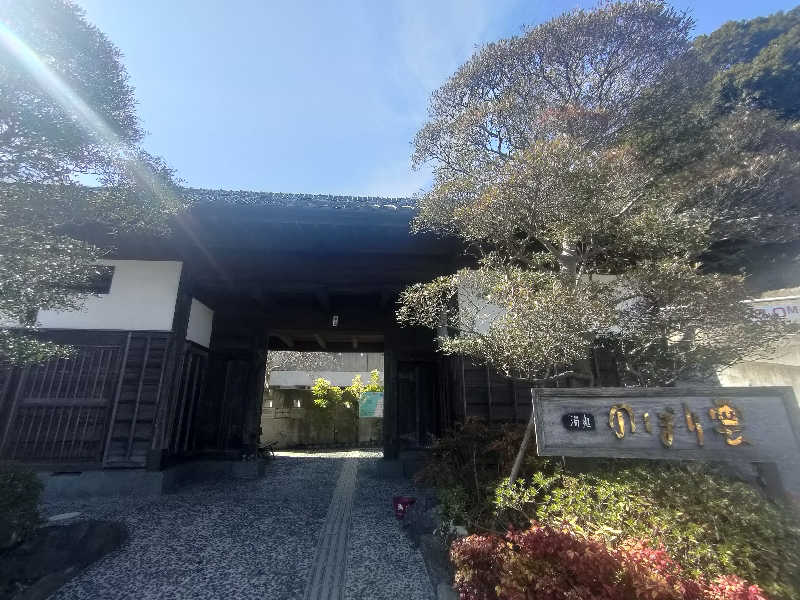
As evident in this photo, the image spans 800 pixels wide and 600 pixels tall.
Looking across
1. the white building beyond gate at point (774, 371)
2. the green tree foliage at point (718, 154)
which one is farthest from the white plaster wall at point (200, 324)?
the white building beyond gate at point (774, 371)

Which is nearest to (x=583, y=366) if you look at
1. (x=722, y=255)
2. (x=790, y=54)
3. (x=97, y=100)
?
(x=722, y=255)

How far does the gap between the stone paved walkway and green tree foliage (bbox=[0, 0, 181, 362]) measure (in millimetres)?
2250

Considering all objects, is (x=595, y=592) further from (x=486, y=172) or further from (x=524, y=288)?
(x=486, y=172)

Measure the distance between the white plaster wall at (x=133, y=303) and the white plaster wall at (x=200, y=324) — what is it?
0.56 meters

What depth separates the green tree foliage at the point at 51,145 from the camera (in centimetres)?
319

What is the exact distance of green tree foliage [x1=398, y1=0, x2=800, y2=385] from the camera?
12.5 feet

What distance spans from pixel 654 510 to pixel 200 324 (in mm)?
7814

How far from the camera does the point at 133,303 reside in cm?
657

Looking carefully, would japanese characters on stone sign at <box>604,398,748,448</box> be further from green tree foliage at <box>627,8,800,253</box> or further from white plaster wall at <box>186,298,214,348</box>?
white plaster wall at <box>186,298,214,348</box>

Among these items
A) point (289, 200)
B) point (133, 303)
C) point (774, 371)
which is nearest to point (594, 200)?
point (774, 371)

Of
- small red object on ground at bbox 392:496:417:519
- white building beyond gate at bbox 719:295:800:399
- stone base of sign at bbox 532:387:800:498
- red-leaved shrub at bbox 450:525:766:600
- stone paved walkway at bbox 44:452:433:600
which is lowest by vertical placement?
stone paved walkway at bbox 44:452:433:600

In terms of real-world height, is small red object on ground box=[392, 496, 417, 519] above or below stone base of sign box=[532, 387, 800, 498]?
below

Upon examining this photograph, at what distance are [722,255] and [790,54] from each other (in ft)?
38.3

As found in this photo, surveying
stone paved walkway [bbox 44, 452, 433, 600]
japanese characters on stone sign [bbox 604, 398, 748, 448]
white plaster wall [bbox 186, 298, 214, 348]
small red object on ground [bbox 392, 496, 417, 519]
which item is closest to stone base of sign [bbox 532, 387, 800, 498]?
japanese characters on stone sign [bbox 604, 398, 748, 448]
